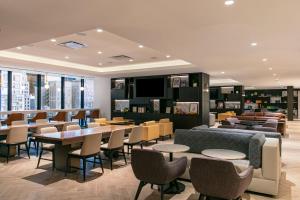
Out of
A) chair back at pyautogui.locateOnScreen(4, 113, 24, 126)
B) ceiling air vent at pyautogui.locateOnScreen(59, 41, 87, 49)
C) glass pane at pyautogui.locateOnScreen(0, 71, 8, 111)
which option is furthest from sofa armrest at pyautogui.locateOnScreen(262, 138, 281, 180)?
glass pane at pyautogui.locateOnScreen(0, 71, 8, 111)

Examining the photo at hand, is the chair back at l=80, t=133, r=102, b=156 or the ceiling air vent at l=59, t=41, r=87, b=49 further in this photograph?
the ceiling air vent at l=59, t=41, r=87, b=49

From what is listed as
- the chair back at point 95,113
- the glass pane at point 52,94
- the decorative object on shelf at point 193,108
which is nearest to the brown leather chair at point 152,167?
the decorative object on shelf at point 193,108

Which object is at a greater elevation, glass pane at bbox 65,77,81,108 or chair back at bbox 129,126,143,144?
glass pane at bbox 65,77,81,108

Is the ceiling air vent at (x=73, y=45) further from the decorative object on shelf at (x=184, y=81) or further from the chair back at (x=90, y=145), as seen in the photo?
the decorative object on shelf at (x=184, y=81)

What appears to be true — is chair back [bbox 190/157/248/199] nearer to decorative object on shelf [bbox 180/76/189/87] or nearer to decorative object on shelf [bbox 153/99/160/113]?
decorative object on shelf [bbox 180/76/189/87]

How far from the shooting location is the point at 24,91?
10.4 m

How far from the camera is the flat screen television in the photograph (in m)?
10.5

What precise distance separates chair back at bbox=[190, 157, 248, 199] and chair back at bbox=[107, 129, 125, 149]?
249cm

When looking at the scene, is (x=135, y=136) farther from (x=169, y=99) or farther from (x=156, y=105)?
(x=156, y=105)

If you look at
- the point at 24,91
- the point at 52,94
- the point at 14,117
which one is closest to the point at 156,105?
the point at 52,94

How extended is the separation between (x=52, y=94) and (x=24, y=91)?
1445mm

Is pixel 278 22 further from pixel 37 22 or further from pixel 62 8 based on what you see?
pixel 37 22

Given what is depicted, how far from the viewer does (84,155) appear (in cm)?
434

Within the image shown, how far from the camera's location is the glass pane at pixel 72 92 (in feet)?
40.4
